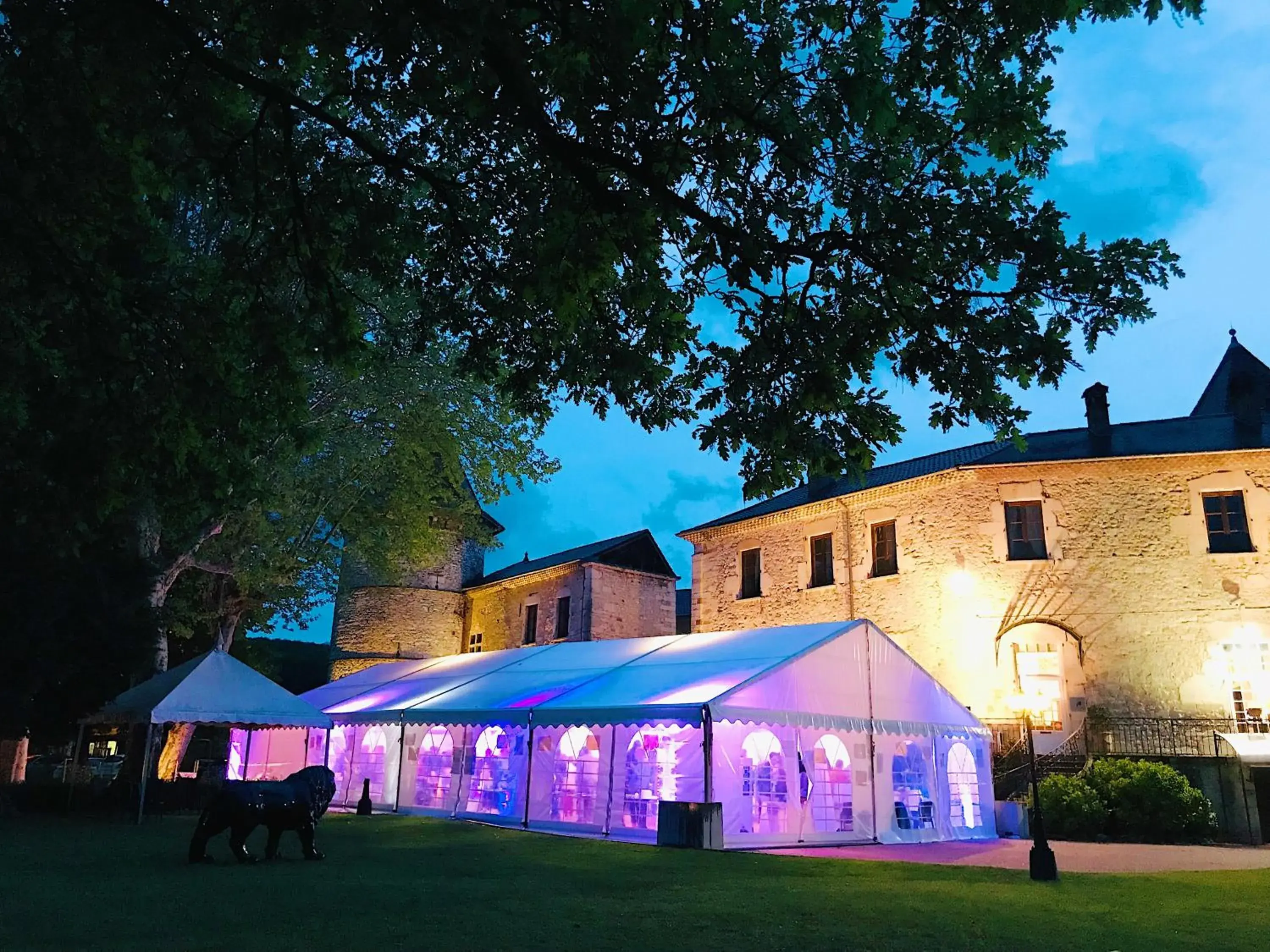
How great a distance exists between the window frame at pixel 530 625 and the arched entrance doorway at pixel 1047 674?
14251 millimetres

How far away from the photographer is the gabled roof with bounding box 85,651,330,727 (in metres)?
12.9

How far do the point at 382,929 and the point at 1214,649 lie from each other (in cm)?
1758

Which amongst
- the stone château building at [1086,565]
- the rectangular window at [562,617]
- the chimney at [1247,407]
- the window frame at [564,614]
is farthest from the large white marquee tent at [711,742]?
the rectangular window at [562,617]

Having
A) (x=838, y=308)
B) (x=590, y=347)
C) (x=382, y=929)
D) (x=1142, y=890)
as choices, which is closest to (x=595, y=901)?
(x=382, y=929)

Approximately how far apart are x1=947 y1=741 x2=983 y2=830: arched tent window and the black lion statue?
9702 millimetres

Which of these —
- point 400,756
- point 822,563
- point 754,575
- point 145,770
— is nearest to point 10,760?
point 145,770

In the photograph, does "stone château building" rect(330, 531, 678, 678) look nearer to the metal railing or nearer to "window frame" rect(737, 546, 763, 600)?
"window frame" rect(737, 546, 763, 600)

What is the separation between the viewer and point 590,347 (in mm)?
6328

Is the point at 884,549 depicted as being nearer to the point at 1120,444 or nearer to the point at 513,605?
the point at 1120,444

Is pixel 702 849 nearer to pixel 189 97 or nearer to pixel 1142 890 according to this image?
pixel 1142 890

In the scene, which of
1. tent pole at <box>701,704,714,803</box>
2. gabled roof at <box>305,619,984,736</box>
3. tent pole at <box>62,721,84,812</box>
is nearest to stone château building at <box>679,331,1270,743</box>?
gabled roof at <box>305,619,984,736</box>

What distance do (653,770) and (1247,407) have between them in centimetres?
1557

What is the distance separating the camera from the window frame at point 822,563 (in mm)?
22312

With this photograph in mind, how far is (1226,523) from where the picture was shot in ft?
60.0
